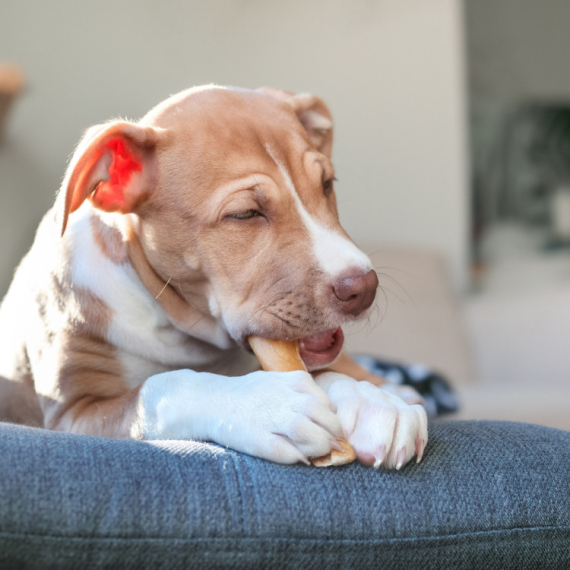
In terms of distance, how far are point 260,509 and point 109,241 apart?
834 mm

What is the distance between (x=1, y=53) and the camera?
3209 millimetres

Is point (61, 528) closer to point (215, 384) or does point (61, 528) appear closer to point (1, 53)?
point (215, 384)

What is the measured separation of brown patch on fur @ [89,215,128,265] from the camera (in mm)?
1571

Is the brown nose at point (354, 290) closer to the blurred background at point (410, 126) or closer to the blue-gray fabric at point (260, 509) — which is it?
the blue-gray fabric at point (260, 509)

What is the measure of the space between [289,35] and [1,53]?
1.58m

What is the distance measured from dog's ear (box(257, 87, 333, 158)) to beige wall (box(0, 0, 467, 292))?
67.8 inches

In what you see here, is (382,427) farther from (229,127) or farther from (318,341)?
(229,127)

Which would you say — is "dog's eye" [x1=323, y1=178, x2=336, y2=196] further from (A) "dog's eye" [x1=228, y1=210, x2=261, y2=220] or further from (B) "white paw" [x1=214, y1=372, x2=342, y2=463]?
(B) "white paw" [x1=214, y1=372, x2=342, y2=463]

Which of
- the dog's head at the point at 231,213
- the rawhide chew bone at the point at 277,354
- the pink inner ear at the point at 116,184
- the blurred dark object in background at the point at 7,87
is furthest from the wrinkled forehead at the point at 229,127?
the blurred dark object in background at the point at 7,87

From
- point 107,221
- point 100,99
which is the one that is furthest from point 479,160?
point 107,221

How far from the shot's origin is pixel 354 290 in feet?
4.30

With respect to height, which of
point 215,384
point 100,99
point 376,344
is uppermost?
point 100,99

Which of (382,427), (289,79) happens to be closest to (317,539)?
(382,427)

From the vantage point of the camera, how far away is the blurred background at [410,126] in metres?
3.27
